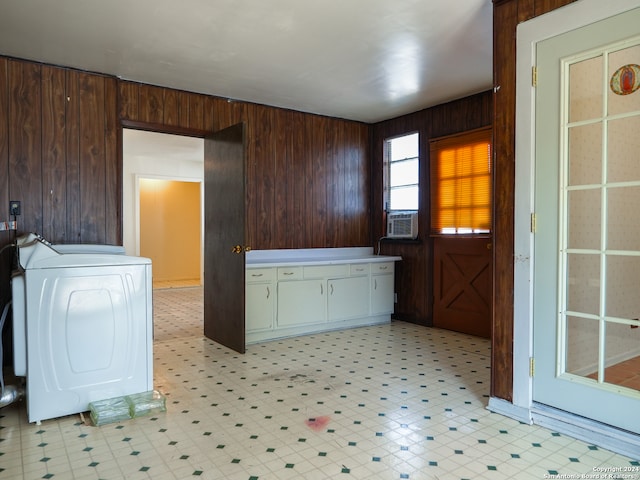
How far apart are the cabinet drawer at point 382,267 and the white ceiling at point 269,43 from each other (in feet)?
6.64

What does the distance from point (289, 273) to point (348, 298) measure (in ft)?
2.89

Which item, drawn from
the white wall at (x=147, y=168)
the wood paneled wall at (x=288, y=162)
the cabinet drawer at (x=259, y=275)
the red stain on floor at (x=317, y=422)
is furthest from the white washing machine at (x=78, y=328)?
the white wall at (x=147, y=168)

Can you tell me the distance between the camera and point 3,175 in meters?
3.75

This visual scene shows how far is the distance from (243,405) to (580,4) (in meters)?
3.17

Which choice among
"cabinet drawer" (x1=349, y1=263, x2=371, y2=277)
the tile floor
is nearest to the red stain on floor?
the tile floor

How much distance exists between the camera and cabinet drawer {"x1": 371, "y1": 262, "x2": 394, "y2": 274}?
5.52 meters

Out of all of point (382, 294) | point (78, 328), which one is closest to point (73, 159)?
point (78, 328)

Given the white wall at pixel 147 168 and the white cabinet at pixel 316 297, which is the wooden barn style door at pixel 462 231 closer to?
the white cabinet at pixel 316 297

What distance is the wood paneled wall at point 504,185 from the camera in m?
2.77

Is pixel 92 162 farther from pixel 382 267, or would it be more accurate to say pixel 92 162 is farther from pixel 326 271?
pixel 382 267

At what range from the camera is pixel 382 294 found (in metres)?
5.60

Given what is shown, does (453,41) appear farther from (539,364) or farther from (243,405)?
(243,405)

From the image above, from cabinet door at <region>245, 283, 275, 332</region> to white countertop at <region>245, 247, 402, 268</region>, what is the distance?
237 mm

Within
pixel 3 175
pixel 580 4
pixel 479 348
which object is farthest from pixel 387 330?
pixel 3 175
